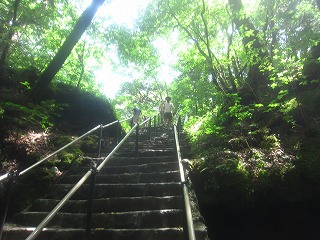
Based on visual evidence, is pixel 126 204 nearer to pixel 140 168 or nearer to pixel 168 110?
pixel 140 168

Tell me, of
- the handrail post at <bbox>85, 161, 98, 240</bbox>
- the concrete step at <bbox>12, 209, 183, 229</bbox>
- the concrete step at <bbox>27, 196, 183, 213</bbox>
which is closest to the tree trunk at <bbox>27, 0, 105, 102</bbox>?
the concrete step at <bbox>27, 196, 183, 213</bbox>

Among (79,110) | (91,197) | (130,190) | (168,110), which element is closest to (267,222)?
(130,190)

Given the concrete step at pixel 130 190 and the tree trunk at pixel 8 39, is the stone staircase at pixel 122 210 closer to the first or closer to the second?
the concrete step at pixel 130 190

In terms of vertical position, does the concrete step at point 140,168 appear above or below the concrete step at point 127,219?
above

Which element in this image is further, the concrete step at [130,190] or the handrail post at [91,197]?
the concrete step at [130,190]

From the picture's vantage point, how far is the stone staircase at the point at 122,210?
137 inches

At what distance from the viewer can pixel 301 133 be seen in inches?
239

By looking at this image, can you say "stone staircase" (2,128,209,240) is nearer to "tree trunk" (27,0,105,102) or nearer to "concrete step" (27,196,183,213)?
"concrete step" (27,196,183,213)

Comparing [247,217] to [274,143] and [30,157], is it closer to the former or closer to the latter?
[274,143]

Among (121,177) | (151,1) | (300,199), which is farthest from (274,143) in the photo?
(151,1)

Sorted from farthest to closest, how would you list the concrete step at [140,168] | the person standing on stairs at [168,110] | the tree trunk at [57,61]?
the person standing on stairs at [168,110], the tree trunk at [57,61], the concrete step at [140,168]

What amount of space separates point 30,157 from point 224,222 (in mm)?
4760

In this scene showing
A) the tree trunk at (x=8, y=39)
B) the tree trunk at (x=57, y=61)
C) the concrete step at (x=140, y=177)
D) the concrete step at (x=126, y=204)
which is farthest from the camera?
the tree trunk at (x=57, y=61)

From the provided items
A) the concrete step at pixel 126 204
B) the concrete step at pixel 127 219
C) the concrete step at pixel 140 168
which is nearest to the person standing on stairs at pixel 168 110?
the concrete step at pixel 140 168
